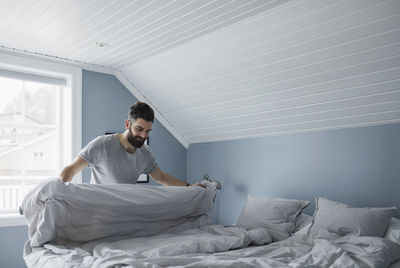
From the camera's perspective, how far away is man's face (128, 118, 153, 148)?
2918 mm

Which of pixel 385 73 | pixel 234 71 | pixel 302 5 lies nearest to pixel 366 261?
pixel 385 73

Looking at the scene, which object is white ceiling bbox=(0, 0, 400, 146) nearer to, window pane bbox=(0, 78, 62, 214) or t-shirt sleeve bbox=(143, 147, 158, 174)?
window pane bbox=(0, 78, 62, 214)

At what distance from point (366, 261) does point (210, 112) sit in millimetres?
2679

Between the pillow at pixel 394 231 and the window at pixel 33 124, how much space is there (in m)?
3.02

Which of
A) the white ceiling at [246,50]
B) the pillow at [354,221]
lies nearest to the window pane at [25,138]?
the white ceiling at [246,50]

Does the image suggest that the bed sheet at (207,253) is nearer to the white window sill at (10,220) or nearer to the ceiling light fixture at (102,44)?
the white window sill at (10,220)

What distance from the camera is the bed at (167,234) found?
1.98 meters

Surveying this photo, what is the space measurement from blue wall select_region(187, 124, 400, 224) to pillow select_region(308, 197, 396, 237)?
38cm

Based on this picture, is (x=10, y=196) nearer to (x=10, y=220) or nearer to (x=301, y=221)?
(x=10, y=220)

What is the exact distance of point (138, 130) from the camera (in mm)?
2920

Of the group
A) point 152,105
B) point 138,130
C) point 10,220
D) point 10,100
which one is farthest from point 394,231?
point 10,100

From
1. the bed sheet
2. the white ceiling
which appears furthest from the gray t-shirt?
the white ceiling

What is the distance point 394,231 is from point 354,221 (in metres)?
0.26

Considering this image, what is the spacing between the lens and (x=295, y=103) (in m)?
3.62
